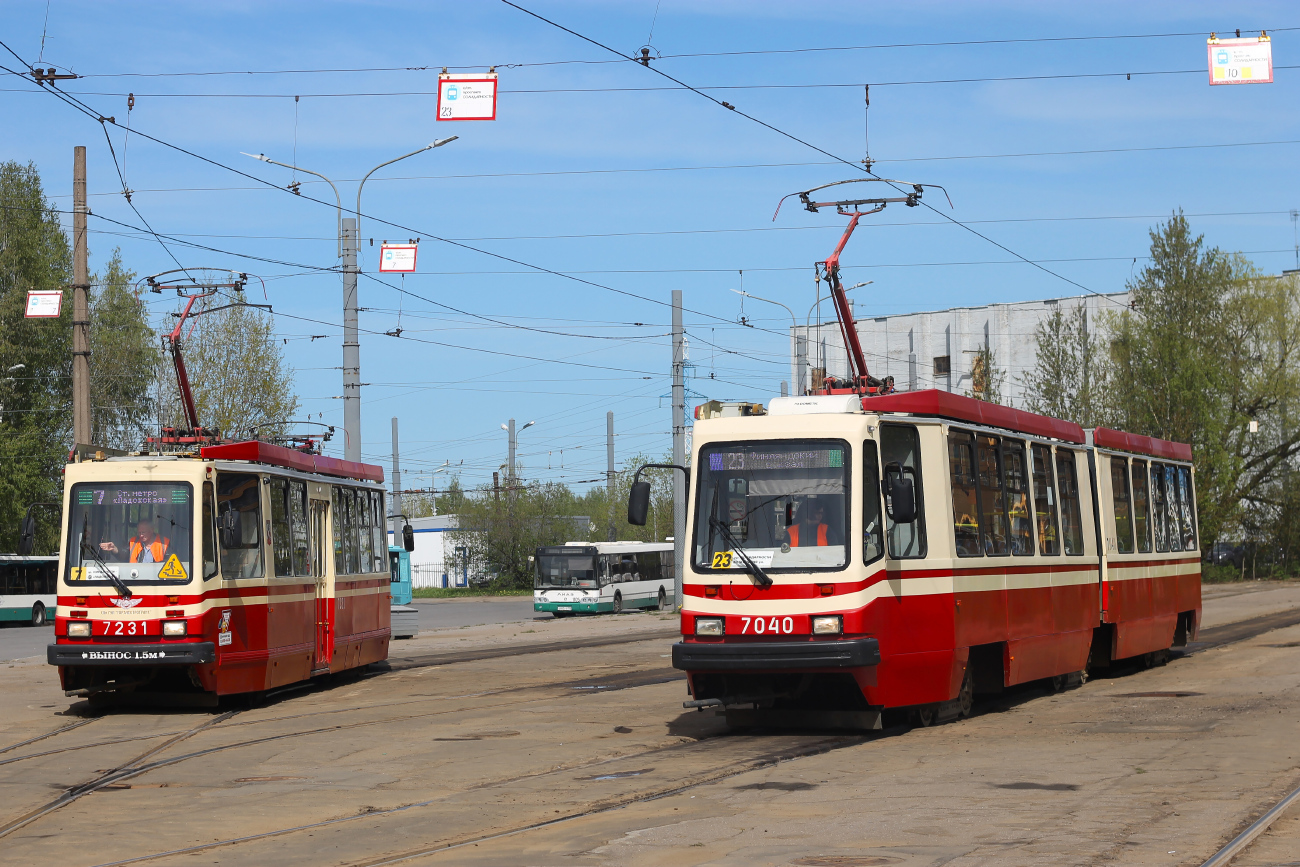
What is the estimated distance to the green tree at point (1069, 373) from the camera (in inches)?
2495

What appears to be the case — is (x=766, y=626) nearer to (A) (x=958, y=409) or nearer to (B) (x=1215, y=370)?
(A) (x=958, y=409)

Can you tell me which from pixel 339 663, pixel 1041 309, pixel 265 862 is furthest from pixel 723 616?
pixel 1041 309

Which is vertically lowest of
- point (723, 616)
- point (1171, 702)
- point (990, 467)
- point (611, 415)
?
point (1171, 702)

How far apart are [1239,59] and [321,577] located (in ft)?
45.5

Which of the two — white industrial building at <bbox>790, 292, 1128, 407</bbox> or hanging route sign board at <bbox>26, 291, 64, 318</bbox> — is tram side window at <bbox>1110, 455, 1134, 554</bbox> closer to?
hanging route sign board at <bbox>26, 291, 64, 318</bbox>

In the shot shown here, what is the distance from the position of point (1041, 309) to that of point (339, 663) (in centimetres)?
5891

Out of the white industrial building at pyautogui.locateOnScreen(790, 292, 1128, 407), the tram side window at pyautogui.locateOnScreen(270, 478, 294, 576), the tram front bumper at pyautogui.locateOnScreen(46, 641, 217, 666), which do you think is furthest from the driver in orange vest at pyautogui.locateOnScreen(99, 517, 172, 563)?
the white industrial building at pyautogui.locateOnScreen(790, 292, 1128, 407)

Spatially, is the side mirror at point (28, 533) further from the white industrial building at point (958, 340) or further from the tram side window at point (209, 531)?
the white industrial building at point (958, 340)

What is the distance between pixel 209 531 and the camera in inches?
655

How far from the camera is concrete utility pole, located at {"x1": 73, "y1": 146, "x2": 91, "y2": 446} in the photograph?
2616cm

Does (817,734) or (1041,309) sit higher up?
(1041,309)

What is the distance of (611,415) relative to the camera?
78.3 meters

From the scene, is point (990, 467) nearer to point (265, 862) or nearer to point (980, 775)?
point (980, 775)


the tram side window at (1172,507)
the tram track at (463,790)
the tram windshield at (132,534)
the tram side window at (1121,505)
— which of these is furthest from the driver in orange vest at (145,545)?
the tram side window at (1172,507)
